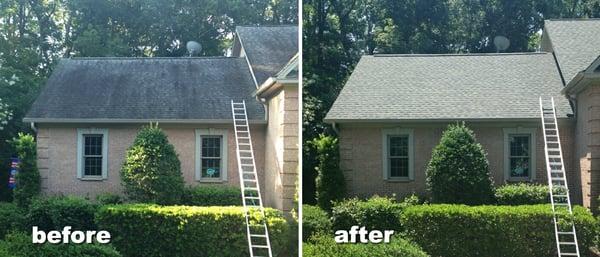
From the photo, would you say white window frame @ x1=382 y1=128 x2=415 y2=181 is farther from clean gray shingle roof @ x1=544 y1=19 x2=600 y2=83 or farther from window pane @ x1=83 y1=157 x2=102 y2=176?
window pane @ x1=83 y1=157 x2=102 y2=176

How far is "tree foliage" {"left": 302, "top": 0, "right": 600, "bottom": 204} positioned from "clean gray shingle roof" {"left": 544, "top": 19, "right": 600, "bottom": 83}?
0.42ft

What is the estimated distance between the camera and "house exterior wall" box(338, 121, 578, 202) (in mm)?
4289

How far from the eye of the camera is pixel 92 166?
11.6ft

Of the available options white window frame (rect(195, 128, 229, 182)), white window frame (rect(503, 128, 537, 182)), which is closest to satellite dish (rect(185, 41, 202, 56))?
white window frame (rect(195, 128, 229, 182))

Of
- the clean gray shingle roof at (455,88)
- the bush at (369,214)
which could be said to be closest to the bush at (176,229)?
the bush at (369,214)

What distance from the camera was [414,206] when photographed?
429cm

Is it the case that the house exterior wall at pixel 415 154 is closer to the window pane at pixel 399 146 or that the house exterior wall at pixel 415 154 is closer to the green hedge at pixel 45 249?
the window pane at pixel 399 146

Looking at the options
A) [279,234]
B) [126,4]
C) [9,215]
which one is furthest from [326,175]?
[9,215]

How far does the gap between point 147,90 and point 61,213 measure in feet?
2.78

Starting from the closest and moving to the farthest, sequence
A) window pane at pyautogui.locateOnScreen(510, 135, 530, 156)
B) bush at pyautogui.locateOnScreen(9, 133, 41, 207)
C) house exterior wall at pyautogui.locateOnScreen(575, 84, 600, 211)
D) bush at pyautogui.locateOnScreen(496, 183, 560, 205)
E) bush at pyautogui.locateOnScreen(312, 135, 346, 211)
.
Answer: bush at pyautogui.locateOnScreen(9, 133, 41, 207) → bush at pyautogui.locateOnScreen(312, 135, 346, 211) → window pane at pyautogui.locateOnScreen(510, 135, 530, 156) → bush at pyautogui.locateOnScreen(496, 183, 560, 205) → house exterior wall at pyautogui.locateOnScreen(575, 84, 600, 211)

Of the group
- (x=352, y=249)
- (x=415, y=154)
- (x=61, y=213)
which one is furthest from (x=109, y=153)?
(x=415, y=154)

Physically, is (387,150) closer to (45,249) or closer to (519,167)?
(519,167)

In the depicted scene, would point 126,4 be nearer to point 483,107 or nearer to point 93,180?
point 93,180

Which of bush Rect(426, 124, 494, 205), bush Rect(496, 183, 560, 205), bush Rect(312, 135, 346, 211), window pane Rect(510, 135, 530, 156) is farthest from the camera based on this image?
bush Rect(426, 124, 494, 205)
